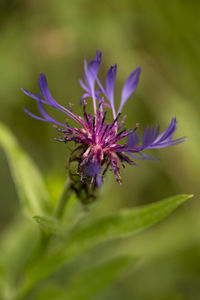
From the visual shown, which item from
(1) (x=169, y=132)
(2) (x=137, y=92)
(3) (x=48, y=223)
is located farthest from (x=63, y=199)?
(2) (x=137, y=92)

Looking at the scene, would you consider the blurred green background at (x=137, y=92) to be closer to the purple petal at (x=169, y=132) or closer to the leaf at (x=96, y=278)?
the leaf at (x=96, y=278)

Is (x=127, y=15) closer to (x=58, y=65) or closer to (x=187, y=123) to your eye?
(x=58, y=65)

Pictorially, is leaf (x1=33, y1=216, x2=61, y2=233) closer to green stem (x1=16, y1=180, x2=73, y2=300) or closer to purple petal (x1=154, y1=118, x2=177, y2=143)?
green stem (x1=16, y1=180, x2=73, y2=300)

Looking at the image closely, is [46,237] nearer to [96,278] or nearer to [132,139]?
[96,278]

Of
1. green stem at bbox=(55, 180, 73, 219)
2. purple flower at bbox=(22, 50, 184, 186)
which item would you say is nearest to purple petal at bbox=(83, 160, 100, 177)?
purple flower at bbox=(22, 50, 184, 186)

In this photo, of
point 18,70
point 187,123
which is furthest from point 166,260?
point 18,70
